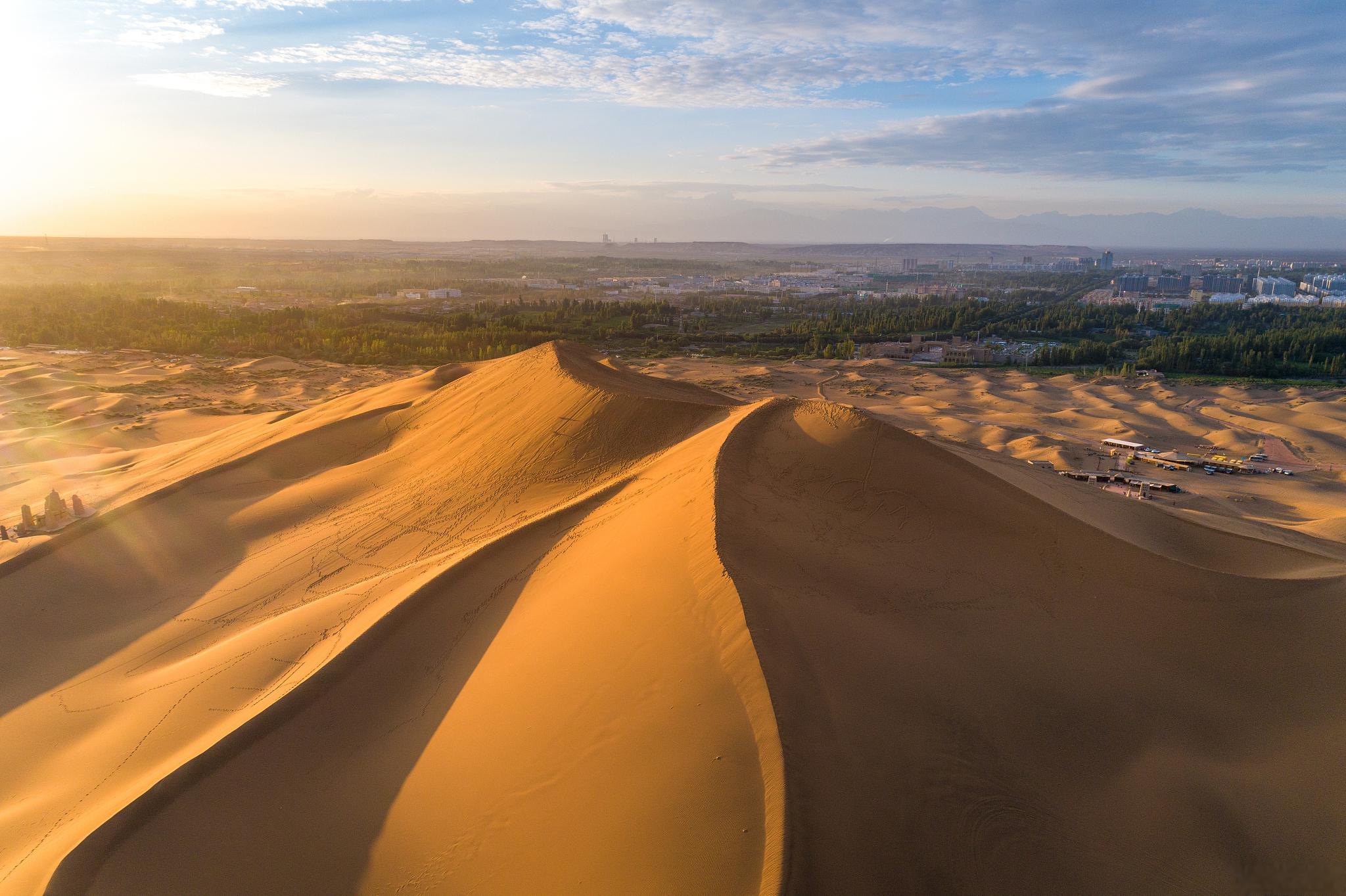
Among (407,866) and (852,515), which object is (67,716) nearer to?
(407,866)

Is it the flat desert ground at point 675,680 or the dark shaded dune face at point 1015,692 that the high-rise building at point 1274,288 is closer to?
the flat desert ground at point 675,680

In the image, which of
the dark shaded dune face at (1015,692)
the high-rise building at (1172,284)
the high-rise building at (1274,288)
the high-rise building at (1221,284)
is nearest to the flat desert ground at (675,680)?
the dark shaded dune face at (1015,692)

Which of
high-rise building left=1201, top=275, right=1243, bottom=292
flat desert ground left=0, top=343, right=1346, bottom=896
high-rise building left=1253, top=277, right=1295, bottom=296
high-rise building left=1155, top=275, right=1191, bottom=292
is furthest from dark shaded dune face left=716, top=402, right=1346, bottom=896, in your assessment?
high-rise building left=1201, top=275, right=1243, bottom=292

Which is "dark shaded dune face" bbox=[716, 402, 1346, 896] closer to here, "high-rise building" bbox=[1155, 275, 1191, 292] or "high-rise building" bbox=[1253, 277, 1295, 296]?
"high-rise building" bbox=[1253, 277, 1295, 296]

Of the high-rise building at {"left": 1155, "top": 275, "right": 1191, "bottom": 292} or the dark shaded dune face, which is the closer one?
the dark shaded dune face

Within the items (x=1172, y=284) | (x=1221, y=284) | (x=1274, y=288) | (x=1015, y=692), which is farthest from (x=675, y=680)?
(x=1221, y=284)

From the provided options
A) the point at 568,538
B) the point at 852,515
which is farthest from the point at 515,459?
the point at 852,515
